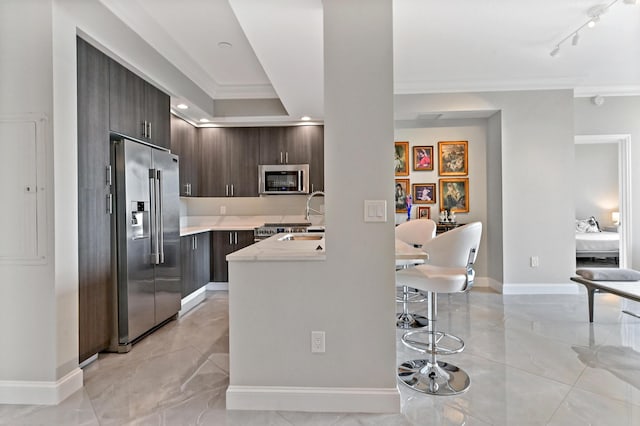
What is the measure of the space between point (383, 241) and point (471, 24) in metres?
2.37

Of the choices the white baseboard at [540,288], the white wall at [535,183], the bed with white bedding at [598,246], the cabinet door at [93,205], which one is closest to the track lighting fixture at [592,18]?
the white wall at [535,183]

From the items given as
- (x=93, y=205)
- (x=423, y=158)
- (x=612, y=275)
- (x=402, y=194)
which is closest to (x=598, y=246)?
(x=612, y=275)

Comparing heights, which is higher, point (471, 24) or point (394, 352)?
point (471, 24)

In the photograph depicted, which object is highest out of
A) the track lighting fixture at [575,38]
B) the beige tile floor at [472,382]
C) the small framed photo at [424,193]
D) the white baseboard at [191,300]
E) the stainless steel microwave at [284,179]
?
the track lighting fixture at [575,38]

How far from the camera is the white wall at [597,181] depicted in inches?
272

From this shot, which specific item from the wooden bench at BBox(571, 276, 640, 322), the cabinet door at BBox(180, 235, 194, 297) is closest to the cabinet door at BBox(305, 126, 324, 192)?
the cabinet door at BBox(180, 235, 194, 297)

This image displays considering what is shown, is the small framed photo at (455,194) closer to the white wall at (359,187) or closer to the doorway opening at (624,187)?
the doorway opening at (624,187)

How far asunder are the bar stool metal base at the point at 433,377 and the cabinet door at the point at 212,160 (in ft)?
12.1

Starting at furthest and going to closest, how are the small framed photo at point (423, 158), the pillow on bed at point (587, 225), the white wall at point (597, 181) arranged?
the white wall at point (597, 181)
the pillow on bed at point (587, 225)
the small framed photo at point (423, 158)

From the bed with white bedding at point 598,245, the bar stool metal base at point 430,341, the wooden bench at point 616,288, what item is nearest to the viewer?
the bar stool metal base at point 430,341

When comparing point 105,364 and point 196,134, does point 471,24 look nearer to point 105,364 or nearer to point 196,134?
point 196,134

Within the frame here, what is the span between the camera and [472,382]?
7.36 feet

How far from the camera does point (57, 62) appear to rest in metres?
2.14

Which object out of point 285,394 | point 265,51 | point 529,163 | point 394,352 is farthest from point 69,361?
point 529,163
